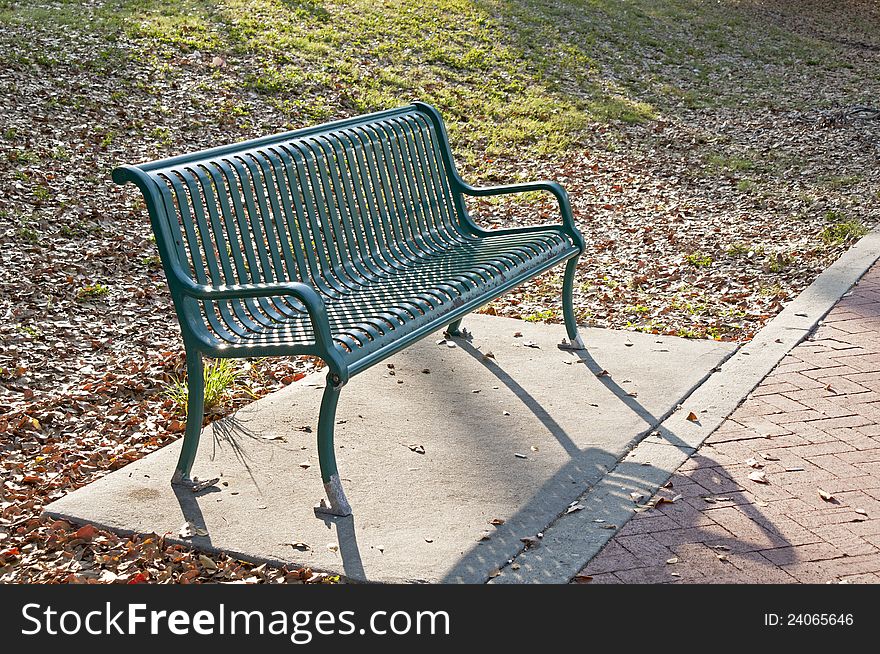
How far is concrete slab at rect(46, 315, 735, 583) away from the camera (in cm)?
349

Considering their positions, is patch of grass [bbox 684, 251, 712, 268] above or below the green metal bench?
below

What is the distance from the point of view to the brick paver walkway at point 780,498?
3.26m

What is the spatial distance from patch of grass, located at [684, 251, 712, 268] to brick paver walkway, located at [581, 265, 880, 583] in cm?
225

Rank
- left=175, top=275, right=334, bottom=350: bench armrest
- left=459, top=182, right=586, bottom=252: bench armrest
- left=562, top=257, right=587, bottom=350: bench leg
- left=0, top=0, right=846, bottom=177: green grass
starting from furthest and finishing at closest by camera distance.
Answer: left=0, top=0, right=846, bottom=177: green grass, left=562, top=257, right=587, bottom=350: bench leg, left=459, top=182, right=586, bottom=252: bench armrest, left=175, top=275, right=334, bottom=350: bench armrest

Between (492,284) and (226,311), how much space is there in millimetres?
1228

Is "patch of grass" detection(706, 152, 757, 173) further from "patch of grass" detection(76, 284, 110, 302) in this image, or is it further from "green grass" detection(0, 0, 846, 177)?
"patch of grass" detection(76, 284, 110, 302)

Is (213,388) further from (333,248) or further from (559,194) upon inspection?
(559,194)

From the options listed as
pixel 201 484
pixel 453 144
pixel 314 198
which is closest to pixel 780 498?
pixel 201 484

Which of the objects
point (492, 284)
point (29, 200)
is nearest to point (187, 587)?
point (492, 284)

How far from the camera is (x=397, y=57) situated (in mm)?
13211

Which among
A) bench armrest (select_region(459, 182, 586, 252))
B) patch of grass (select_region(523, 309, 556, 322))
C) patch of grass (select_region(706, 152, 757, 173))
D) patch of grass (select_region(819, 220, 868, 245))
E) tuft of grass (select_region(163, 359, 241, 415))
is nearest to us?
tuft of grass (select_region(163, 359, 241, 415))

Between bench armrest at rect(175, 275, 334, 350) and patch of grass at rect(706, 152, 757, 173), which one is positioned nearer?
bench armrest at rect(175, 275, 334, 350)

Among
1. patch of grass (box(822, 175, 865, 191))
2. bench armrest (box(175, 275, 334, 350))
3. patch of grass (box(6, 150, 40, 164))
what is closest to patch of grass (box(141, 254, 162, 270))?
patch of grass (box(6, 150, 40, 164))

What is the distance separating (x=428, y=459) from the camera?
4.16 m
